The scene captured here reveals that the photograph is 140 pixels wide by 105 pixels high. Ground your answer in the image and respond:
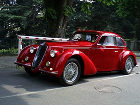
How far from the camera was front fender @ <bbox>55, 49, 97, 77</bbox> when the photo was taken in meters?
6.51

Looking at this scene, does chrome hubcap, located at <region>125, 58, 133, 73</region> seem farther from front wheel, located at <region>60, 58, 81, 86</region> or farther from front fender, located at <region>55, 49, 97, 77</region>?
front wheel, located at <region>60, 58, 81, 86</region>

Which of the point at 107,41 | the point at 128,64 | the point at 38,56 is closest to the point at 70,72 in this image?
the point at 38,56

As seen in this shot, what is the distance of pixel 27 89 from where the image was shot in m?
6.24

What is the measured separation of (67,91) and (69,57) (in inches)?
43.7

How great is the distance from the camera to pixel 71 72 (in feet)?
22.7

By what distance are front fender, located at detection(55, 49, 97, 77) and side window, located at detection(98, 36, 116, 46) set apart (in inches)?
49.5

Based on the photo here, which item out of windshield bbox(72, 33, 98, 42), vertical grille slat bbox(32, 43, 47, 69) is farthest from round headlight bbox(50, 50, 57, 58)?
windshield bbox(72, 33, 98, 42)

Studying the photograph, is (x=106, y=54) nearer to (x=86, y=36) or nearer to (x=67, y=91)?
(x=86, y=36)

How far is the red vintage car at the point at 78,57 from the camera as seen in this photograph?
670cm

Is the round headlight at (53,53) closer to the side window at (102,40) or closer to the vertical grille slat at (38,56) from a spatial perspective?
the vertical grille slat at (38,56)

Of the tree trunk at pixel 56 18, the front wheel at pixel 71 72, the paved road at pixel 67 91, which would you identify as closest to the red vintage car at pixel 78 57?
the front wheel at pixel 71 72

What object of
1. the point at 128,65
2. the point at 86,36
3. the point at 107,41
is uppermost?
the point at 86,36

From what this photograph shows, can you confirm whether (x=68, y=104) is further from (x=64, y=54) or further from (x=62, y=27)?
(x=62, y=27)

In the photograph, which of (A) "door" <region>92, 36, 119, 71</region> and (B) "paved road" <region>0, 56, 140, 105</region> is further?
(A) "door" <region>92, 36, 119, 71</region>
